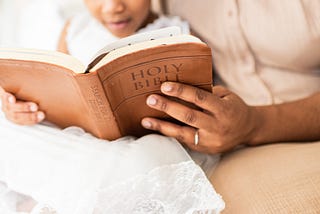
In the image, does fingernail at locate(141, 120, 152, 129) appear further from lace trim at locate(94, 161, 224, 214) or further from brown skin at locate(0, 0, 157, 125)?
brown skin at locate(0, 0, 157, 125)

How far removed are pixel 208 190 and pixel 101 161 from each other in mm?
210

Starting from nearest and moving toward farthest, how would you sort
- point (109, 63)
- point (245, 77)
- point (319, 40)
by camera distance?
point (109, 63) → point (319, 40) → point (245, 77)

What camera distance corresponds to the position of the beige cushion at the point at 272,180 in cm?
72

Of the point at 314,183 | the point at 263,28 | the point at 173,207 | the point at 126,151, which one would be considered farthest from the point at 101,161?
the point at 263,28

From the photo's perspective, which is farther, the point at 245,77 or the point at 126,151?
the point at 245,77

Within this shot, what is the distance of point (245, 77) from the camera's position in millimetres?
1090

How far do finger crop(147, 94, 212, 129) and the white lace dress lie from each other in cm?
6

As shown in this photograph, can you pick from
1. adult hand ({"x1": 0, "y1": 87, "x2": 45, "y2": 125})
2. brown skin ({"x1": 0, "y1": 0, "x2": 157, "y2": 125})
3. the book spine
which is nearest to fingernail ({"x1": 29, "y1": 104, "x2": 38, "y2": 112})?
adult hand ({"x1": 0, "y1": 87, "x2": 45, "y2": 125})

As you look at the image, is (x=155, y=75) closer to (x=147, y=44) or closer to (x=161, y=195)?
(x=147, y=44)

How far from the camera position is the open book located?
727mm

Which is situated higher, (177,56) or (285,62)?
(177,56)

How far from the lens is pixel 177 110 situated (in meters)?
0.80

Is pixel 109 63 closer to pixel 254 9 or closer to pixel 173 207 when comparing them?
pixel 173 207

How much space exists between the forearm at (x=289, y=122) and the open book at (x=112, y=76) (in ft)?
0.70
